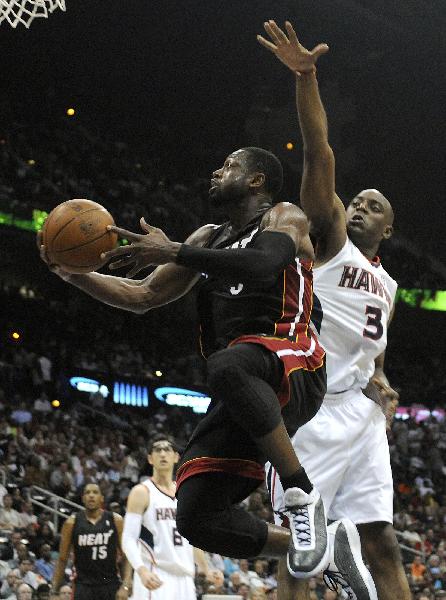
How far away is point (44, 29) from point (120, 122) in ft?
10.4

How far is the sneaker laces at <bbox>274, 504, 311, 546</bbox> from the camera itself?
381 cm

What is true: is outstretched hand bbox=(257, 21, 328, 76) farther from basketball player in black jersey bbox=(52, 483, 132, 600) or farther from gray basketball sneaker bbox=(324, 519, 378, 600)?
basketball player in black jersey bbox=(52, 483, 132, 600)

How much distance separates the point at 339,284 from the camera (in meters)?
4.94

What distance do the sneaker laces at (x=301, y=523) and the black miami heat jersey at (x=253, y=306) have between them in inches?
26.3

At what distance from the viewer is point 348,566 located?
4.04 m

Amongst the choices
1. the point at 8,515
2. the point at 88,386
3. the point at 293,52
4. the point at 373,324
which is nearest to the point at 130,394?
the point at 88,386

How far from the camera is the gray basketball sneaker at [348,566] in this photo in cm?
403

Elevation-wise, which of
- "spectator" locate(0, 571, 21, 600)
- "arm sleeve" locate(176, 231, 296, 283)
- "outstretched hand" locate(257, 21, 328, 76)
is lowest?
"spectator" locate(0, 571, 21, 600)

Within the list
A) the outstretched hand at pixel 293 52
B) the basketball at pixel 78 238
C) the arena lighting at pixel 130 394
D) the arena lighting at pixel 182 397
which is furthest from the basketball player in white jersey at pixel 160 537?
the arena lighting at pixel 182 397

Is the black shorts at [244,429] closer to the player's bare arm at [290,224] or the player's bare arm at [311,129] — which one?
the player's bare arm at [290,224]

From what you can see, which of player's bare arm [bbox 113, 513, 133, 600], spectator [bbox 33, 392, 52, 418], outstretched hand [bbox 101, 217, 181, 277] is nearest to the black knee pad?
outstretched hand [bbox 101, 217, 181, 277]

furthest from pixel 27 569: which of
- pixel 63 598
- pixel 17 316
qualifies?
pixel 17 316

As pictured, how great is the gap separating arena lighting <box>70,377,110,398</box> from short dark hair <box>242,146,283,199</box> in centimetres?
1424

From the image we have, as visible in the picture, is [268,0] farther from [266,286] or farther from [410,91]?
[266,286]
